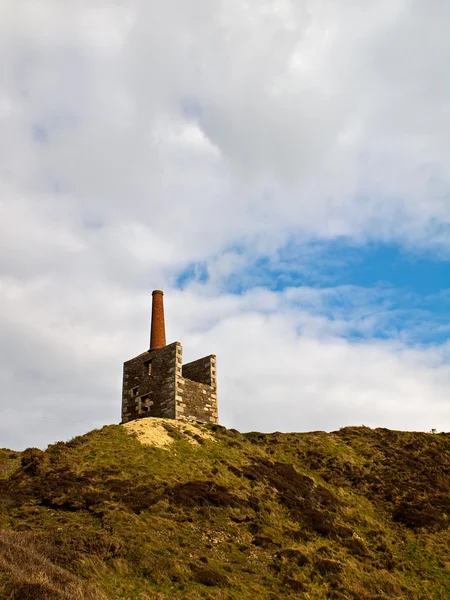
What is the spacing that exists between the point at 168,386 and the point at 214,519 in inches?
575

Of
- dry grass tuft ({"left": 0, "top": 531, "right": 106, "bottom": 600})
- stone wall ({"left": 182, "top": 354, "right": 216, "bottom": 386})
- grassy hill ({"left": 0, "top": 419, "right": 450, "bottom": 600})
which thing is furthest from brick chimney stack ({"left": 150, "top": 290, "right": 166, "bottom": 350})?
dry grass tuft ({"left": 0, "top": 531, "right": 106, "bottom": 600})

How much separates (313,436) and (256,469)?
11919 millimetres

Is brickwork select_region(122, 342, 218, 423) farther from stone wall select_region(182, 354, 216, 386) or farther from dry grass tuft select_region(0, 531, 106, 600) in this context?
A: dry grass tuft select_region(0, 531, 106, 600)

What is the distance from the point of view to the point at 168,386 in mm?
37375

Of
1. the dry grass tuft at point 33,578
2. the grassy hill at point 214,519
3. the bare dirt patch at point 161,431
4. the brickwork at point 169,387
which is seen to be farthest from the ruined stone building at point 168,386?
the dry grass tuft at point 33,578

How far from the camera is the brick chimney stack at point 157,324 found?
43.1 meters

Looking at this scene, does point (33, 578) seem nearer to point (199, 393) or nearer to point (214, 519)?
point (214, 519)

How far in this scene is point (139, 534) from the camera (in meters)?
20.1

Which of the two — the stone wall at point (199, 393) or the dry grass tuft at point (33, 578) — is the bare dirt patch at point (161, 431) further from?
the dry grass tuft at point (33, 578)

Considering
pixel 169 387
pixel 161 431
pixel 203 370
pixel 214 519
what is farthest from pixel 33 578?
pixel 203 370

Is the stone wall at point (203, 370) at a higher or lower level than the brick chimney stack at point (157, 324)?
lower

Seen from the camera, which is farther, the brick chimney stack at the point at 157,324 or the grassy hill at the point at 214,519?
the brick chimney stack at the point at 157,324

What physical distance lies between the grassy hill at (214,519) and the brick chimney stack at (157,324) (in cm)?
928

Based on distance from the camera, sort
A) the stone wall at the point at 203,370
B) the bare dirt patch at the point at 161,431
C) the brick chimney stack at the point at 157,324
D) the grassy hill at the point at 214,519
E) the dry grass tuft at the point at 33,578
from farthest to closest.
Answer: the brick chimney stack at the point at 157,324, the stone wall at the point at 203,370, the bare dirt patch at the point at 161,431, the grassy hill at the point at 214,519, the dry grass tuft at the point at 33,578
